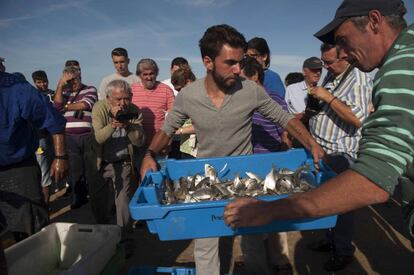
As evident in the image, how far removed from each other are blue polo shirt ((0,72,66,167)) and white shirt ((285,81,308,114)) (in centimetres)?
346

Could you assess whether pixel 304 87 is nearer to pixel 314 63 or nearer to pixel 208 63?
pixel 314 63

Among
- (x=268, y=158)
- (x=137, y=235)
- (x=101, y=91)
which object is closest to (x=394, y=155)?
(x=268, y=158)

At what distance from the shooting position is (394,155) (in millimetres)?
1145

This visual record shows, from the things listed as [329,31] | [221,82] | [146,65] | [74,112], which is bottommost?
[74,112]

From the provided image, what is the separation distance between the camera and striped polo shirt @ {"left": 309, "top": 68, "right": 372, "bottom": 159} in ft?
9.79

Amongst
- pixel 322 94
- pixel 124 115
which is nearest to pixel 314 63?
pixel 322 94

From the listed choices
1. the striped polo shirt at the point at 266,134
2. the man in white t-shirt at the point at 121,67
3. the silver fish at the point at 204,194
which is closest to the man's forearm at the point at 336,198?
the silver fish at the point at 204,194

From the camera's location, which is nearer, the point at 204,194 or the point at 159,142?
the point at 204,194

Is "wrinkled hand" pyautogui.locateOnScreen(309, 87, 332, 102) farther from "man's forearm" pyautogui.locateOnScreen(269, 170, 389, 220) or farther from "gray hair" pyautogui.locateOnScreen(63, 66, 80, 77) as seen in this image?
"gray hair" pyautogui.locateOnScreen(63, 66, 80, 77)

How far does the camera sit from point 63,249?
3000 mm

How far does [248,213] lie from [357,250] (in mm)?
3093

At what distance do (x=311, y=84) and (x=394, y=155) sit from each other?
3612 mm

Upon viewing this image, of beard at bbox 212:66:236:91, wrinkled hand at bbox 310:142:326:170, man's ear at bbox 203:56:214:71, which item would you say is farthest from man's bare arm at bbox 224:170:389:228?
man's ear at bbox 203:56:214:71

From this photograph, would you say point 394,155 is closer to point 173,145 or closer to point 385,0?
point 385,0
